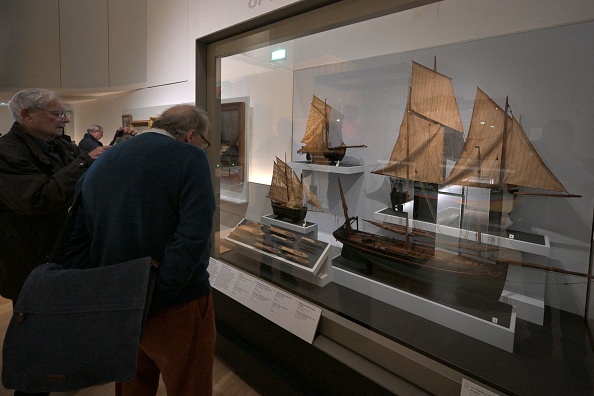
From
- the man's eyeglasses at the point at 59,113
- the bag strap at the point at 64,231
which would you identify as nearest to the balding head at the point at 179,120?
the bag strap at the point at 64,231

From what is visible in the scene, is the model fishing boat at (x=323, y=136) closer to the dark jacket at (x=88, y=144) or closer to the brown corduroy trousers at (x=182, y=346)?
the brown corduroy trousers at (x=182, y=346)

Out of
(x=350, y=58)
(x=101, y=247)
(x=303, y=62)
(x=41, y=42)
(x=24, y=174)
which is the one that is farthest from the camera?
(x=41, y=42)

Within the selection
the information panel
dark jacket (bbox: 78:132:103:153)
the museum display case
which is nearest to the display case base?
the museum display case

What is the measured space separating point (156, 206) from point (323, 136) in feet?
3.72

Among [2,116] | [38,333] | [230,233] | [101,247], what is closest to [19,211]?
[101,247]

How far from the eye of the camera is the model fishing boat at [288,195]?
211cm

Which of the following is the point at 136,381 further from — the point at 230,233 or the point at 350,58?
the point at 350,58

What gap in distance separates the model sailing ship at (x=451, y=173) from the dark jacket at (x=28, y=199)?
1.55m

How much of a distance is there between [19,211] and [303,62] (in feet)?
5.45

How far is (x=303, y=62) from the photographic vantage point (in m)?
1.97

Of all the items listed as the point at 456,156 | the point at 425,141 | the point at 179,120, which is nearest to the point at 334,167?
the point at 425,141

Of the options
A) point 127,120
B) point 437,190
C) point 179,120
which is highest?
point 127,120

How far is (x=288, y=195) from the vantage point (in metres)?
2.21

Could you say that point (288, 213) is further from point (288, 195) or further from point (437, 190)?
point (437, 190)
